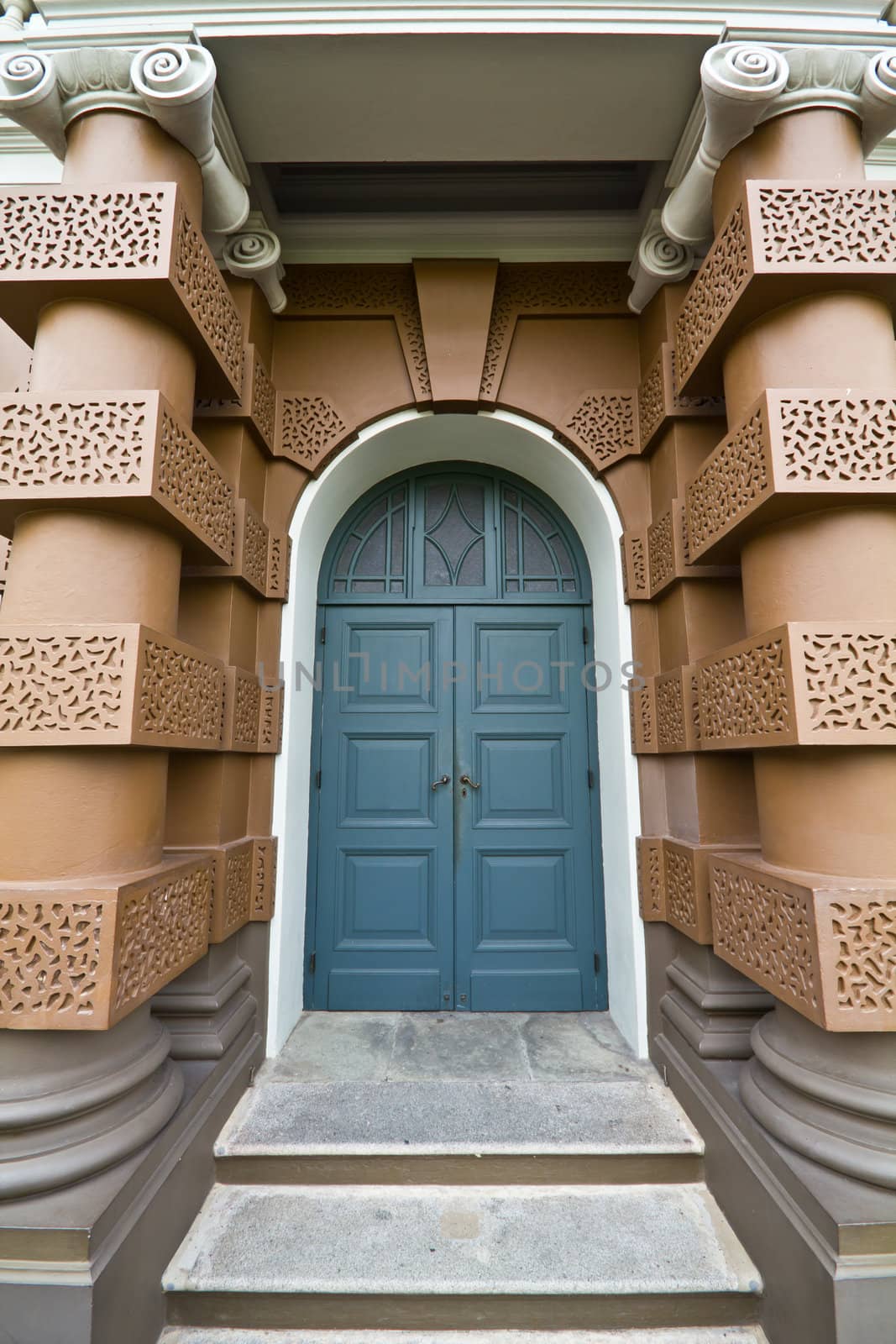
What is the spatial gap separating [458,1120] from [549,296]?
382cm

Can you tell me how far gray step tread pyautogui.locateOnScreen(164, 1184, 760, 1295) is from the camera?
177cm

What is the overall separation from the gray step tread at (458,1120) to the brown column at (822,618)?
51 cm

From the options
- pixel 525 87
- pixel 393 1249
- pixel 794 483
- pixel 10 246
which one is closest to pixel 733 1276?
pixel 393 1249

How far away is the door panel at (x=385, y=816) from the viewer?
3.24 metres

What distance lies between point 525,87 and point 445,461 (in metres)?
1.67

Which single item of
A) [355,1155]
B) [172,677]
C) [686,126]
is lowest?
[355,1155]

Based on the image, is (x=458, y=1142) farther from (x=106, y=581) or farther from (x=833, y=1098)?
(x=106, y=581)

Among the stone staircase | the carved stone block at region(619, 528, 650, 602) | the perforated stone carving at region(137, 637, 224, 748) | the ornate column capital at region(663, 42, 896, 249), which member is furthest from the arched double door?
the ornate column capital at region(663, 42, 896, 249)

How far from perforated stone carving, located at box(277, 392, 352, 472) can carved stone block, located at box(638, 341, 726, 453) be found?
4.98ft

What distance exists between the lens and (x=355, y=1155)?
212 centimetres

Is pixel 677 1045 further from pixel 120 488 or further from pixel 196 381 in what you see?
pixel 196 381

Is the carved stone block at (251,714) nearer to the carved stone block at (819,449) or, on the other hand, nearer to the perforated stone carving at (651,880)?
the perforated stone carving at (651,880)

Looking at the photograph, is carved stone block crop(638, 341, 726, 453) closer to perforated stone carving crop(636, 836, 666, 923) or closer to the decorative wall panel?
the decorative wall panel

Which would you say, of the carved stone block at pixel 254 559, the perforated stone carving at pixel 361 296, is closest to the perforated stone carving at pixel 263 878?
the carved stone block at pixel 254 559
